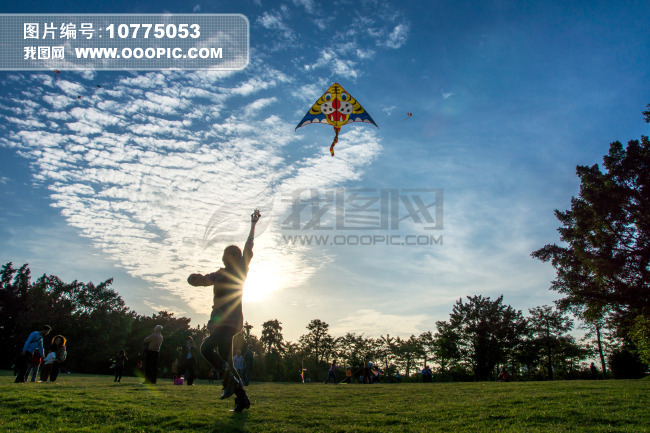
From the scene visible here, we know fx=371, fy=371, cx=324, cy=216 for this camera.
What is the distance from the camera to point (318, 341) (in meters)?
96.3

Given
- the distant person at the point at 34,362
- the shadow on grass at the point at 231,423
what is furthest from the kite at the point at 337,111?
the distant person at the point at 34,362

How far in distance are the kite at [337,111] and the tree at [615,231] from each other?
71.5ft

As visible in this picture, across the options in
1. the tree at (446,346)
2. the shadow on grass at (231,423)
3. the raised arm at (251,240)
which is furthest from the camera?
the tree at (446,346)

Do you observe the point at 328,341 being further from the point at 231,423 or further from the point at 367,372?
the point at 231,423

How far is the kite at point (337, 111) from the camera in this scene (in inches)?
706

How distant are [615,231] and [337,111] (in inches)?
960

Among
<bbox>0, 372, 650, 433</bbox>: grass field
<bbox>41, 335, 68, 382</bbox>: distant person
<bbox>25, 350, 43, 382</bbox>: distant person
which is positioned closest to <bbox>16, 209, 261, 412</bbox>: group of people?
<bbox>0, 372, 650, 433</bbox>: grass field

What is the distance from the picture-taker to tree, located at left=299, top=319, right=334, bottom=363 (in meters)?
95.8

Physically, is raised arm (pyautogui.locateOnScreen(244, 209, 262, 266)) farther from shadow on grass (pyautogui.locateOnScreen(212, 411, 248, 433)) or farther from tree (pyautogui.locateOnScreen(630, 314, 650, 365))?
tree (pyautogui.locateOnScreen(630, 314, 650, 365))

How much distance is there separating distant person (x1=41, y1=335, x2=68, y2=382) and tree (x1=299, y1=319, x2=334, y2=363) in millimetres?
83807

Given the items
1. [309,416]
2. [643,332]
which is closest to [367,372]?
[309,416]

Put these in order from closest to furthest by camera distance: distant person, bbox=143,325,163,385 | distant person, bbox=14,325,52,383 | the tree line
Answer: distant person, bbox=14,325,52,383, distant person, bbox=143,325,163,385, the tree line

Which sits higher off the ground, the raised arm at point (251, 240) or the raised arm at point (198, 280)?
the raised arm at point (251, 240)

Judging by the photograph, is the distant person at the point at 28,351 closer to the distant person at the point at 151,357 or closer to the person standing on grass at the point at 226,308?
the distant person at the point at 151,357
